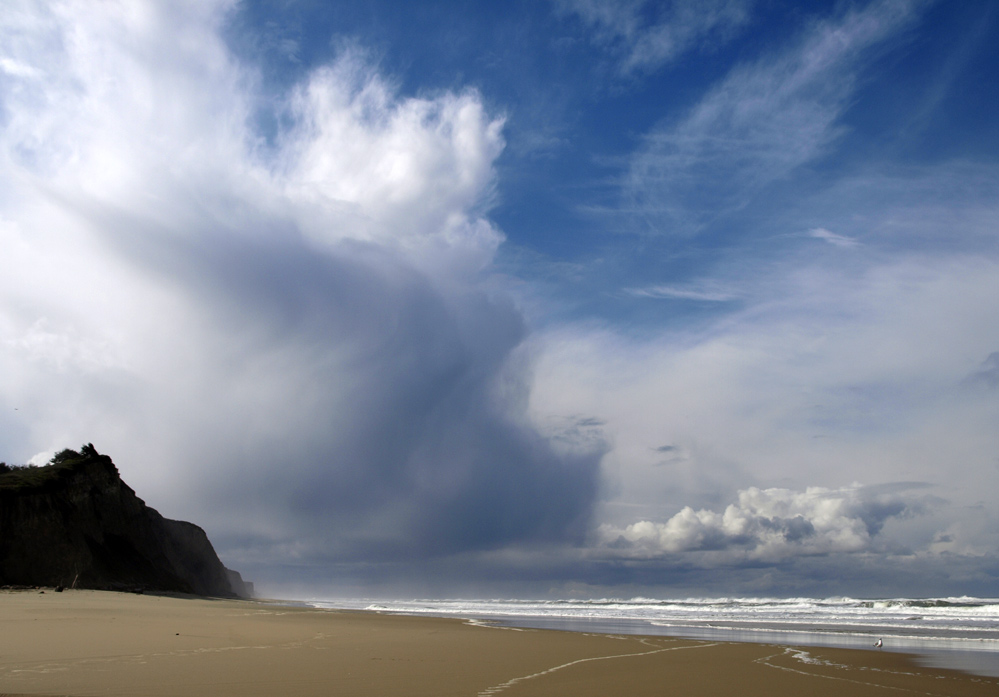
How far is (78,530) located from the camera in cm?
4309

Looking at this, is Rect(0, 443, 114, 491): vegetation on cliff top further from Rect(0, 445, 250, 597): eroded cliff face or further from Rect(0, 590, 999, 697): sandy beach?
Rect(0, 590, 999, 697): sandy beach

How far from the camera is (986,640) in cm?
2834

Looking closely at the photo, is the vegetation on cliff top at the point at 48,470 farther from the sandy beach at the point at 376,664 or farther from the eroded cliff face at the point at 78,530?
the sandy beach at the point at 376,664

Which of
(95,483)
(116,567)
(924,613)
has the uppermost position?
(95,483)

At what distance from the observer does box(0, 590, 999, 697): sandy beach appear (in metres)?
9.89

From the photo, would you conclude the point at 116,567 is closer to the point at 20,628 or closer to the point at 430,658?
the point at 20,628

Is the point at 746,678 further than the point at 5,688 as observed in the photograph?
Yes

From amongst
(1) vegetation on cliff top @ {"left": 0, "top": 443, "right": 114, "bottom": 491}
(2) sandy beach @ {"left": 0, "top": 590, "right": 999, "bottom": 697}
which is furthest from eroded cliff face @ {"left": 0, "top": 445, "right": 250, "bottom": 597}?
(2) sandy beach @ {"left": 0, "top": 590, "right": 999, "bottom": 697}

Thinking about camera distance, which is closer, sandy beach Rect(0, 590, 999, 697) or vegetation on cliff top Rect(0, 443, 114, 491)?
sandy beach Rect(0, 590, 999, 697)

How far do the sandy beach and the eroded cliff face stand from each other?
1897cm

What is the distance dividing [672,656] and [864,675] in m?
5.51

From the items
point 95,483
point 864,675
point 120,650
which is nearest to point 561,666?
point 864,675

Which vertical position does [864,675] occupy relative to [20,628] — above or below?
below

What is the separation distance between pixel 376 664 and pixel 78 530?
41.2 meters
